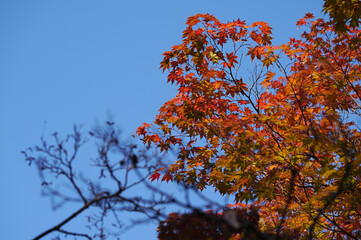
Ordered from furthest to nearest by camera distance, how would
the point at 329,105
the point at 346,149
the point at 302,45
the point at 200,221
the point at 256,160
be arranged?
the point at 302,45 < the point at 329,105 < the point at 256,160 < the point at 346,149 < the point at 200,221

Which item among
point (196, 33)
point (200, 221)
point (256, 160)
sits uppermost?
point (196, 33)

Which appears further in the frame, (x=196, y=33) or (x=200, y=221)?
(x=196, y=33)

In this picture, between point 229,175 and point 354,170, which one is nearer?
point 354,170

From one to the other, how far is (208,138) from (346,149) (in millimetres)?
3439

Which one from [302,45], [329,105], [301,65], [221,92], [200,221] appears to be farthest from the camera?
[302,45]

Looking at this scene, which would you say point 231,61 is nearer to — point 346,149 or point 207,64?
point 207,64

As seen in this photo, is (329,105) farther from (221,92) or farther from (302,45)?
(302,45)

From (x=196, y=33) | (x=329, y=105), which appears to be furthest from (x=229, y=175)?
(x=196, y=33)

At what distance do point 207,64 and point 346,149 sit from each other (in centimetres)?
399

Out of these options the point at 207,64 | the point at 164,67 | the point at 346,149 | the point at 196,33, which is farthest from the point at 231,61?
the point at 346,149

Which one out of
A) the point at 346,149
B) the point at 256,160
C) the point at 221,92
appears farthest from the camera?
the point at 221,92

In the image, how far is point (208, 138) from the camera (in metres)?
8.25


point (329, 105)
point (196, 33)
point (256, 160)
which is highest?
point (196, 33)

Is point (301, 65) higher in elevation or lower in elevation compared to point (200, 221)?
higher
